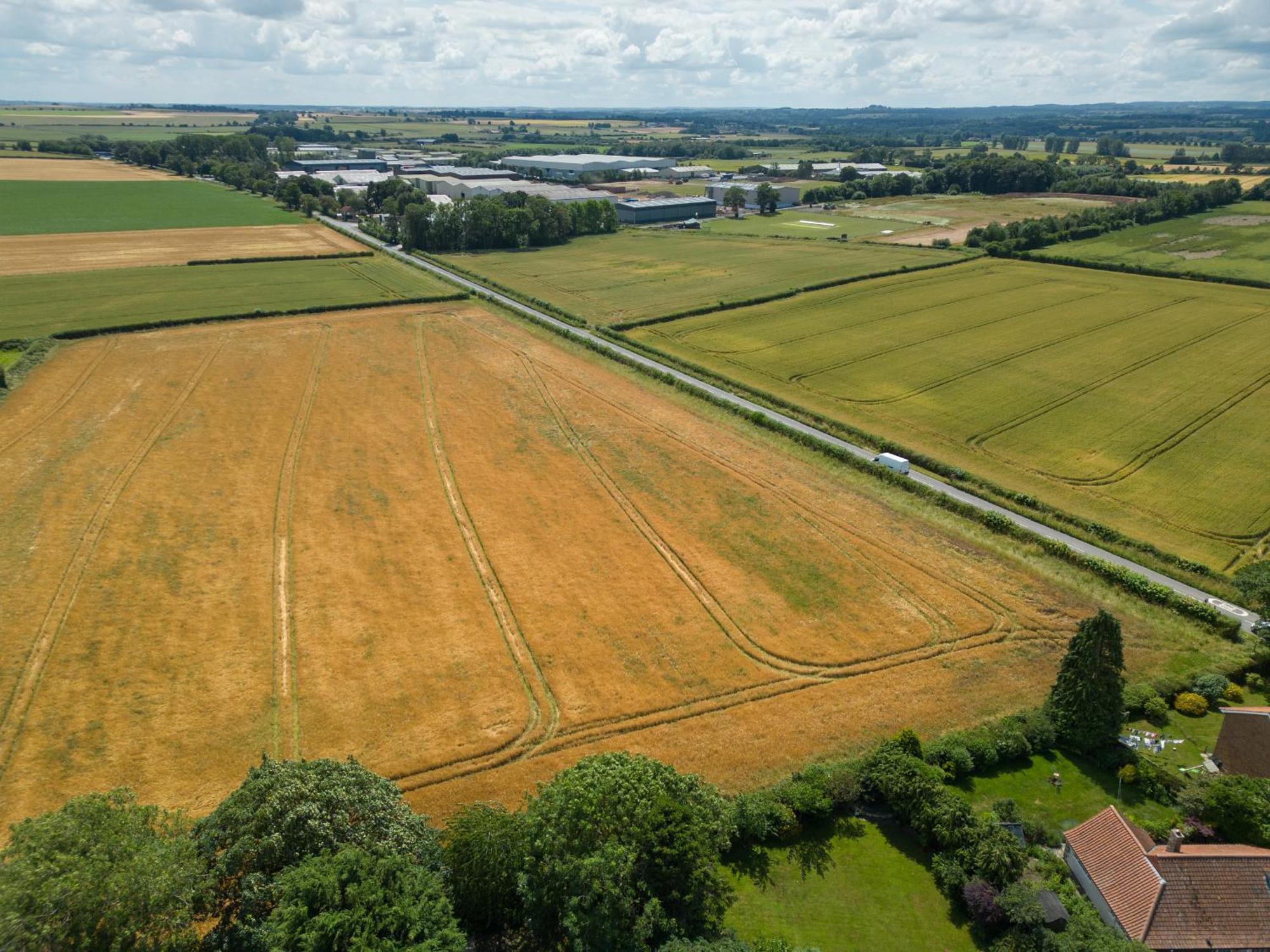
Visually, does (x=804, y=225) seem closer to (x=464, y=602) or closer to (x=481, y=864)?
(x=464, y=602)

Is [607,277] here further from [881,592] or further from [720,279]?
[881,592]

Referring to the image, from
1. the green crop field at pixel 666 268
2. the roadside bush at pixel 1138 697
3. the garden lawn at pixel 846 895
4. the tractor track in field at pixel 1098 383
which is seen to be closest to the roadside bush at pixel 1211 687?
the roadside bush at pixel 1138 697

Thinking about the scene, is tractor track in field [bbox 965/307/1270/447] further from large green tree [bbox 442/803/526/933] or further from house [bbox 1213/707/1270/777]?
large green tree [bbox 442/803/526/933]

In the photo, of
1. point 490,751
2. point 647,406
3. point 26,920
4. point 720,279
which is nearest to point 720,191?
point 720,279

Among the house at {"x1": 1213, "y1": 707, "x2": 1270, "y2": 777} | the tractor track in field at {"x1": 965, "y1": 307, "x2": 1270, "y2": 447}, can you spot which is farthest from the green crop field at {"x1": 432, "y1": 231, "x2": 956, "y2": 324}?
the house at {"x1": 1213, "y1": 707, "x2": 1270, "y2": 777}

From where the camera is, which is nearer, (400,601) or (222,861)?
(222,861)

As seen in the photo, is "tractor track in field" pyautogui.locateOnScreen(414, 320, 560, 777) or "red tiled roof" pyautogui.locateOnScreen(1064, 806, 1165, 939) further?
"tractor track in field" pyautogui.locateOnScreen(414, 320, 560, 777)
